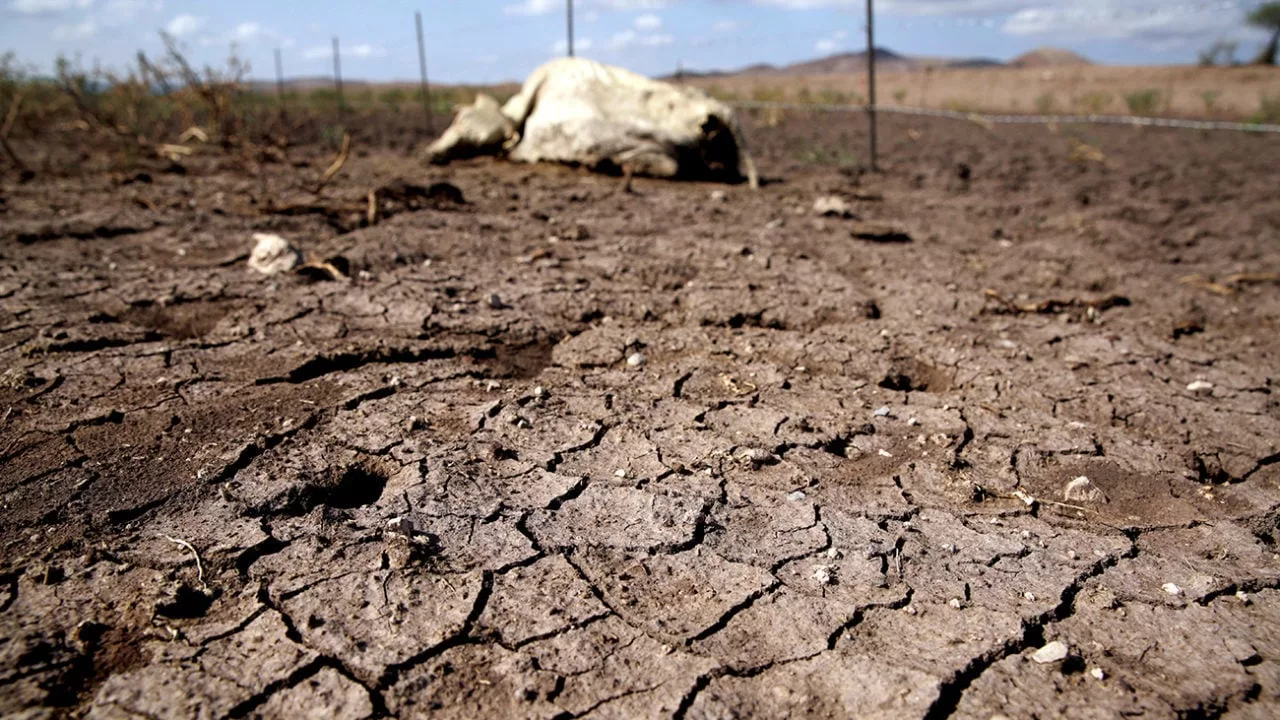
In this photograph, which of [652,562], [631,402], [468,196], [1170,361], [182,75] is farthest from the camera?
[182,75]

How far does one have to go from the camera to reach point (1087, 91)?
23141 mm


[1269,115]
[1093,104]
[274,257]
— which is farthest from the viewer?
[1093,104]

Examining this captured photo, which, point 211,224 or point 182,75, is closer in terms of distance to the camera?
point 211,224

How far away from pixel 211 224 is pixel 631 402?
11.5 feet

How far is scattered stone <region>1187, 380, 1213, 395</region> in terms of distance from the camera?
293cm

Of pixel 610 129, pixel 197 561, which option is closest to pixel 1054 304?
pixel 197 561

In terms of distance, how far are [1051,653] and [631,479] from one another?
3.55 feet

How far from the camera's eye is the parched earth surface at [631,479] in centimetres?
155

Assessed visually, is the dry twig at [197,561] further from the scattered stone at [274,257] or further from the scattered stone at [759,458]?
the scattered stone at [274,257]

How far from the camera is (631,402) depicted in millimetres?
2701

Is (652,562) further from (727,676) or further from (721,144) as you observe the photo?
(721,144)

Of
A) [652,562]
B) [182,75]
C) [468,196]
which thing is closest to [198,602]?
[652,562]

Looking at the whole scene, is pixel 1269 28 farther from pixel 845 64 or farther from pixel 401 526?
pixel 845 64

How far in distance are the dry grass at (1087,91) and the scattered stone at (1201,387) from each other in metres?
13.0
